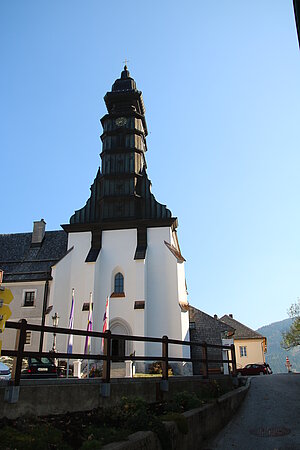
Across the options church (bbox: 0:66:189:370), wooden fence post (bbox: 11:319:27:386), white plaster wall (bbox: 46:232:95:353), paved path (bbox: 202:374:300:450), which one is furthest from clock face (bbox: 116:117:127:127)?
wooden fence post (bbox: 11:319:27:386)

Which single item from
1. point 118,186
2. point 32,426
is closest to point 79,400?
point 32,426

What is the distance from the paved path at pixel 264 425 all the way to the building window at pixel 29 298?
2104 cm

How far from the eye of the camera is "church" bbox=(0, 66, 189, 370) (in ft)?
90.4

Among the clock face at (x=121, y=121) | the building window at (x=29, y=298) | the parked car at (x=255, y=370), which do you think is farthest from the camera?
the clock face at (x=121, y=121)

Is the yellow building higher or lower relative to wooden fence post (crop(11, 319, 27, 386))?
higher

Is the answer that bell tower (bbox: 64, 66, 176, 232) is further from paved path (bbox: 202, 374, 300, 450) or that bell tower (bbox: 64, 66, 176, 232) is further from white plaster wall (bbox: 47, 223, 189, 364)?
paved path (bbox: 202, 374, 300, 450)

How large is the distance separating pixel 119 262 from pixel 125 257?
0.57 metres

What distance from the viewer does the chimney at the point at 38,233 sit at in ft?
120

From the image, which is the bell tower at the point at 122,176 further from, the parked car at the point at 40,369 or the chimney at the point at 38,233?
the parked car at the point at 40,369

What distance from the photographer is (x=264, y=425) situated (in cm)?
976

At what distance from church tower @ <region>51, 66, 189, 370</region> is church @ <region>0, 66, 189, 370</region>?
0.22ft

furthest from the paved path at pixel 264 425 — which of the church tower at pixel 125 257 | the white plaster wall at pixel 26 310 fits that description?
the white plaster wall at pixel 26 310

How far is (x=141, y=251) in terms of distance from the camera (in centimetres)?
2905

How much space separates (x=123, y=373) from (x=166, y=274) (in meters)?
7.89
